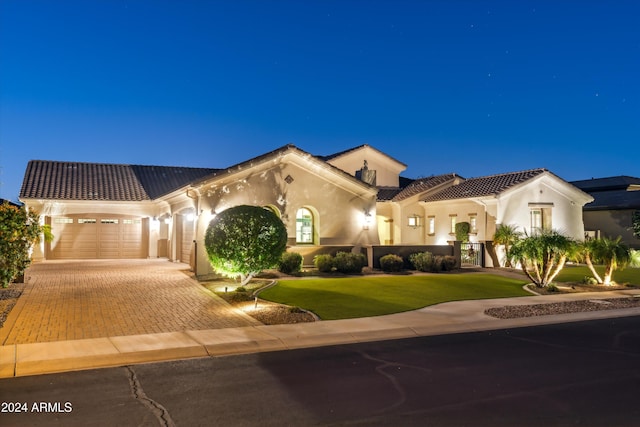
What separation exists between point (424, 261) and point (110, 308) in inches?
548

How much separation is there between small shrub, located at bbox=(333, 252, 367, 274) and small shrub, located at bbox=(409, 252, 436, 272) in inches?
111

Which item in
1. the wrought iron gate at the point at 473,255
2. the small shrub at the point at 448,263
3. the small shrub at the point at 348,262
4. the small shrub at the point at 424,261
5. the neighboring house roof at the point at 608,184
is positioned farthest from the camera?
the neighboring house roof at the point at 608,184

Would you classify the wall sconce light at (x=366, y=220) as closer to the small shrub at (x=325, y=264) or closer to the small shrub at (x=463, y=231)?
the small shrub at (x=325, y=264)

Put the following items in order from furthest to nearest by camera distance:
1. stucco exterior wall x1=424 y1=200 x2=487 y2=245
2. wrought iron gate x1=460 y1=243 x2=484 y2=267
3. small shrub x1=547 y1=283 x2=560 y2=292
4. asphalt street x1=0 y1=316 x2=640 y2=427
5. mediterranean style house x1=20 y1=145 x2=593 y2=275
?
1. stucco exterior wall x1=424 y1=200 x2=487 y2=245
2. wrought iron gate x1=460 y1=243 x2=484 y2=267
3. mediterranean style house x1=20 y1=145 x2=593 y2=275
4. small shrub x1=547 y1=283 x2=560 y2=292
5. asphalt street x1=0 y1=316 x2=640 y2=427

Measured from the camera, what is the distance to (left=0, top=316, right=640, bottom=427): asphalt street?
19.6 ft

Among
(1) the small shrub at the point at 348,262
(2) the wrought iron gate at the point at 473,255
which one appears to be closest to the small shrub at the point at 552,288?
(1) the small shrub at the point at 348,262

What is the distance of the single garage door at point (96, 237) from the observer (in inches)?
1120

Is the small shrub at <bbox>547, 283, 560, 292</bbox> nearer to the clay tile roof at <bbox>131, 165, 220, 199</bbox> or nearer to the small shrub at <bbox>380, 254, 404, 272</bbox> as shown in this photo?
the small shrub at <bbox>380, 254, 404, 272</bbox>

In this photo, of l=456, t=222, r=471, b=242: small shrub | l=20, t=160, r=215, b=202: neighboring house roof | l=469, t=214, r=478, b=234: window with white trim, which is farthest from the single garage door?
l=469, t=214, r=478, b=234: window with white trim

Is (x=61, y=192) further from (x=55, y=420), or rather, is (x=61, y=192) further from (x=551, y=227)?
(x=551, y=227)

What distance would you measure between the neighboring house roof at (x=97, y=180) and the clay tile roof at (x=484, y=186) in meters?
16.9

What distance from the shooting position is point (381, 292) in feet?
54.4

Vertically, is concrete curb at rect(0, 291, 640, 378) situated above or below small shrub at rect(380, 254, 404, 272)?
below

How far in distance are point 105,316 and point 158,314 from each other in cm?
120
